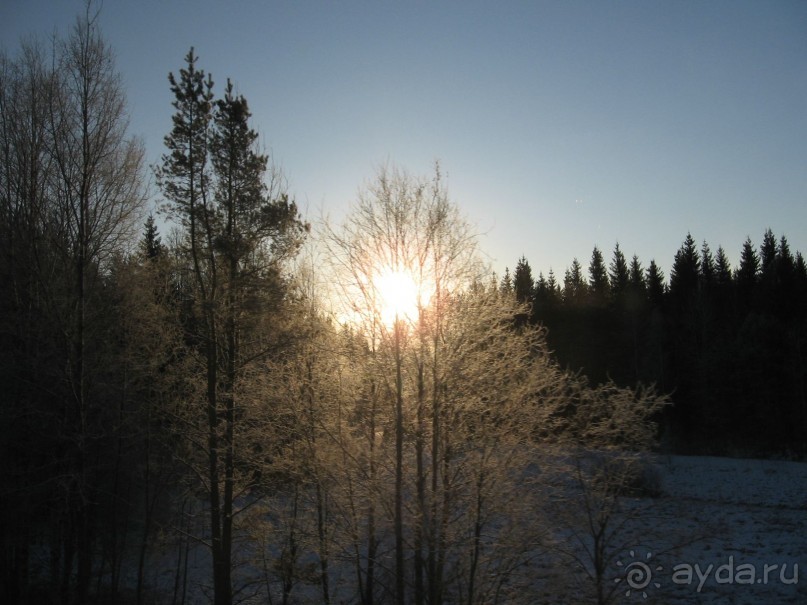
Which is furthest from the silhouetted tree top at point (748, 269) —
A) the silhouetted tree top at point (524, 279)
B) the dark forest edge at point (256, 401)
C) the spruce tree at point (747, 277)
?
the dark forest edge at point (256, 401)

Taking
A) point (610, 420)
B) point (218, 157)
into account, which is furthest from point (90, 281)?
point (610, 420)

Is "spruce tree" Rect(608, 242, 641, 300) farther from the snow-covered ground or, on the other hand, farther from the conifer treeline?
the snow-covered ground

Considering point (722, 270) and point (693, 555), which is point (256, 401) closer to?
point (693, 555)

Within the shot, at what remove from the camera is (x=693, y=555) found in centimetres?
1291

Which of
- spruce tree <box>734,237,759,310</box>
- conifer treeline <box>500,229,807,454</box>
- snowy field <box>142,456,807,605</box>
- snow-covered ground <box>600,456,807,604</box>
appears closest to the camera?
snowy field <box>142,456,807,605</box>

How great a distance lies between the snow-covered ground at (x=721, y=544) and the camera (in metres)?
10.9

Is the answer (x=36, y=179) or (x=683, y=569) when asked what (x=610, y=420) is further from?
(x=36, y=179)

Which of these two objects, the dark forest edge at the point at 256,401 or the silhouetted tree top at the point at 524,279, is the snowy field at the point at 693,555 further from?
the silhouetted tree top at the point at 524,279

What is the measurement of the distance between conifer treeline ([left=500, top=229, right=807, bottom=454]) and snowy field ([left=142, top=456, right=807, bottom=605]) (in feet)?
30.2

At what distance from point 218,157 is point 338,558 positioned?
864 centimetres

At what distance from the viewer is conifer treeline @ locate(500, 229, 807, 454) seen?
30766 mm

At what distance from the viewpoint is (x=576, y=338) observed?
42000 millimetres

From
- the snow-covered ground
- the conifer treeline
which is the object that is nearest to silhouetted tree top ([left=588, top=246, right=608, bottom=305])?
the conifer treeline

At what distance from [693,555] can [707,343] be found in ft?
90.5
